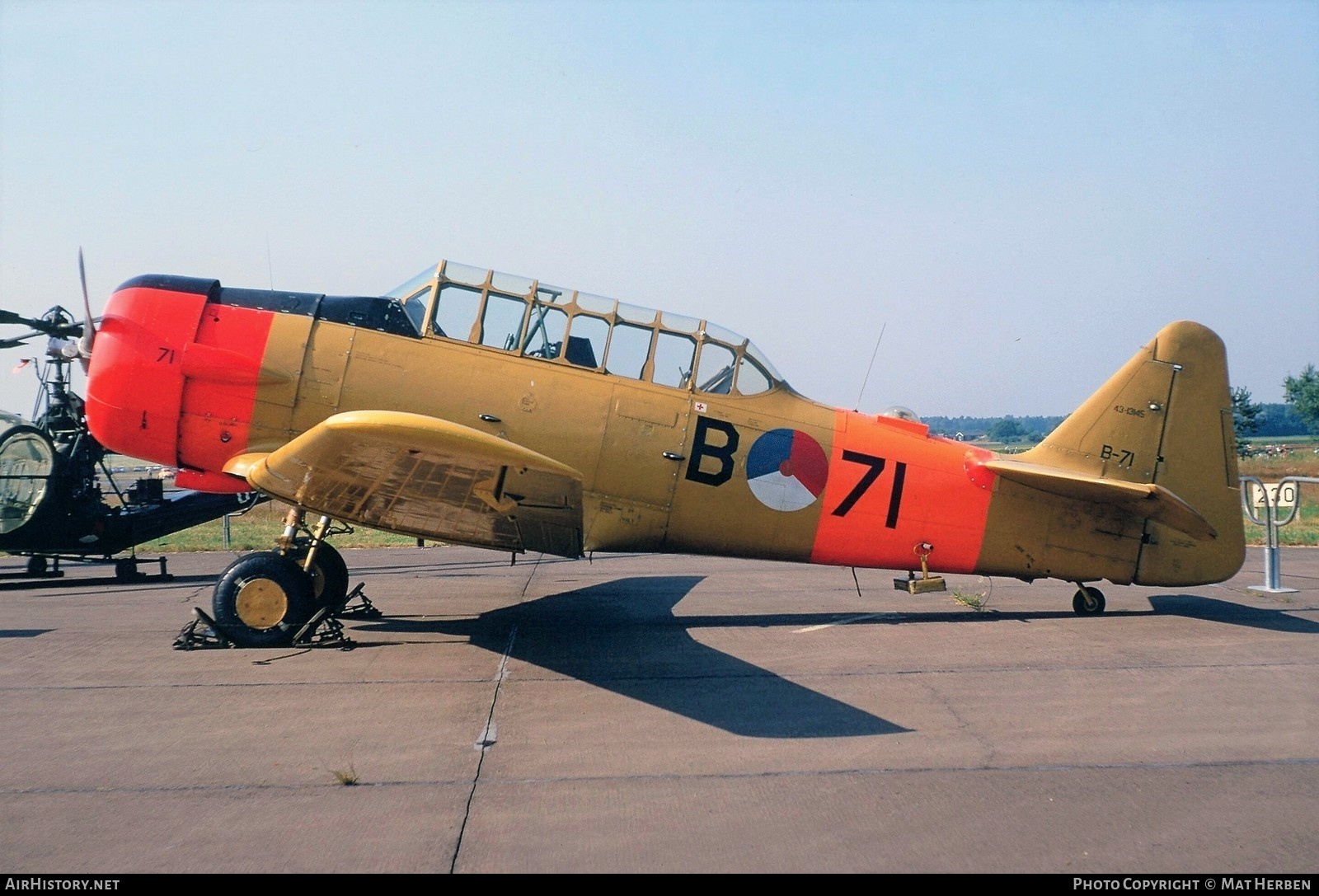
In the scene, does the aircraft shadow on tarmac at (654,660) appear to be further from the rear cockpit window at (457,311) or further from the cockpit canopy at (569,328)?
the rear cockpit window at (457,311)

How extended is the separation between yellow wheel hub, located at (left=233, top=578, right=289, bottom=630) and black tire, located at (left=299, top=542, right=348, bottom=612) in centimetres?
63

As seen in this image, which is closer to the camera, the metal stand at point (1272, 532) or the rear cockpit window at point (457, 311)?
the rear cockpit window at point (457, 311)

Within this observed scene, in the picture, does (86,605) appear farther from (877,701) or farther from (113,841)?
(877,701)

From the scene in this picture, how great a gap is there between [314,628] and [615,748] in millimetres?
3493

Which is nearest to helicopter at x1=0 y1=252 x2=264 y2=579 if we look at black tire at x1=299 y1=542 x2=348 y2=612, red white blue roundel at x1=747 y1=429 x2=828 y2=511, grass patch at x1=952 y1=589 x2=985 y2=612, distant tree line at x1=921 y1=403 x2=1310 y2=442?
black tire at x1=299 y1=542 x2=348 y2=612

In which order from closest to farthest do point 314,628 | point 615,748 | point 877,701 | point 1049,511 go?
point 615,748
point 877,701
point 314,628
point 1049,511

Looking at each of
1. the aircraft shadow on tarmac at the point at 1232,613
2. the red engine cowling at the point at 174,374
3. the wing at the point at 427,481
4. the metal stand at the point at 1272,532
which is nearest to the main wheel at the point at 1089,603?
the aircraft shadow on tarmac at the point at 1232,613

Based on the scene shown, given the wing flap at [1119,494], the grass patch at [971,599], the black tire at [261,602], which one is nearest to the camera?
the black tire at [261,602]

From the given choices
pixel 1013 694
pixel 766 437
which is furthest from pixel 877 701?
pixel 766 437

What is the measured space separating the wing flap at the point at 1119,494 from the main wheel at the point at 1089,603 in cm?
94

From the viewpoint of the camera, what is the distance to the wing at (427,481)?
17.3 ft

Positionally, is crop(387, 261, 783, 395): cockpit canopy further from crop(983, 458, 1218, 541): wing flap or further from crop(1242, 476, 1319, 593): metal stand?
crop(1242, 476, 1319, 593): metal stand

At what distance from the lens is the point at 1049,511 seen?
8.87 m

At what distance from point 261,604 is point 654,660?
10.6 feet
